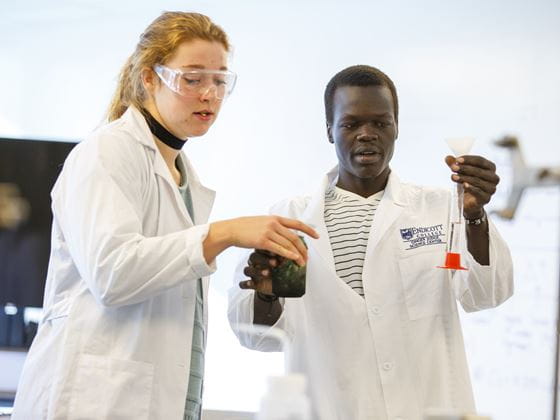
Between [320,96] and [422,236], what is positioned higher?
[320,96]

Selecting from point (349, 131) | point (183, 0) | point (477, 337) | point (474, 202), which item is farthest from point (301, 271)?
point (183, 0)

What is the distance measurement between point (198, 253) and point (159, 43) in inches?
19.9

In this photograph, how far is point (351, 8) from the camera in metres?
3.42

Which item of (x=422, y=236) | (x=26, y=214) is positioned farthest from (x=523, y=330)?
(x=26, y=214)

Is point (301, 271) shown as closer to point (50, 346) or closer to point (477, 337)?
point (50, 346)

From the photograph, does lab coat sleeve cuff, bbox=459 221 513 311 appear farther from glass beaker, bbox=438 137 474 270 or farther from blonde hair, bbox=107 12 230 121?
blonde hair, bbox=107 12 230 121

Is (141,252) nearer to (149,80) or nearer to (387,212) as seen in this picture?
(149,80)

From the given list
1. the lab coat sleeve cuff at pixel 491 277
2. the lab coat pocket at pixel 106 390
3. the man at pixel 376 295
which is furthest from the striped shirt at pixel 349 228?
the lab coat pocket at pixel 106 390

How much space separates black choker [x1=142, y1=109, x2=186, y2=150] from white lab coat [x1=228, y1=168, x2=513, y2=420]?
39 centimetres

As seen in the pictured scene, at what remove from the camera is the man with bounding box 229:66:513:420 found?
5.67 ft

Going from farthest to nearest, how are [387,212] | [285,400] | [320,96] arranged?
[320,96], [387,212], [285,400]

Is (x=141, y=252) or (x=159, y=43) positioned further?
(x=159, y=43)

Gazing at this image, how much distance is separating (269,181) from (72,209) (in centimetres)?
205

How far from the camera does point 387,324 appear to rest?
1769 mm
